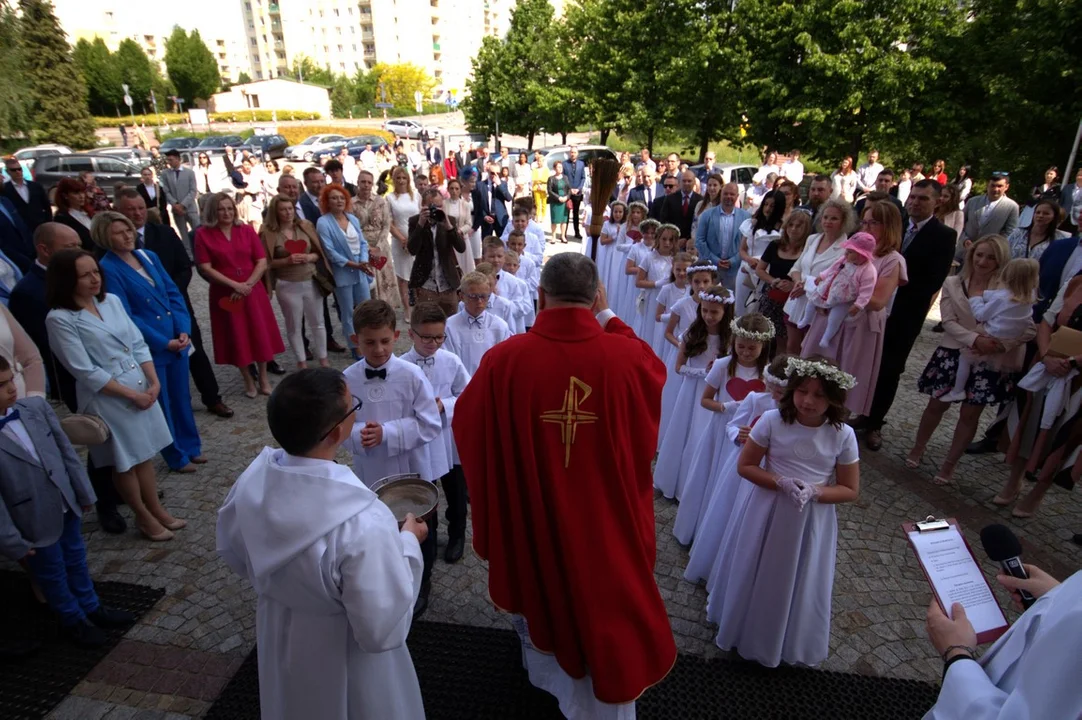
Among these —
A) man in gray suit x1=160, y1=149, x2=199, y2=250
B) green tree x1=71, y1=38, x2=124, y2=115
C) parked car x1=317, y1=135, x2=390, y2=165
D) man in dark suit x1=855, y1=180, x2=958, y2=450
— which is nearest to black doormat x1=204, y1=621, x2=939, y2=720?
man in dark suit x1=855, y1=180, x2=958, y2=450

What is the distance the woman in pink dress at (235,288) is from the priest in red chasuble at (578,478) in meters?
5.11

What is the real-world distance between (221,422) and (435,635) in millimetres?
4192

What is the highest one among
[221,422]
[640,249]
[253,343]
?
[640,249]

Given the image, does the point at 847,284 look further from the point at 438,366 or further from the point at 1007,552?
the point at 1007,552

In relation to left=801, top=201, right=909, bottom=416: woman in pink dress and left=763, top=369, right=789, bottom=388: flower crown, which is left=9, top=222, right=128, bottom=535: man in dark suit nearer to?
left=763, top=369, right=789, bottom=388: flower crown

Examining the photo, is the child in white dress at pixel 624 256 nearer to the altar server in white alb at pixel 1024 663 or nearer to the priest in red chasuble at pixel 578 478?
the priest in red chasuble at pixel 578 478

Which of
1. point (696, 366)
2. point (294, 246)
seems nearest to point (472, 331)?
point (696, 366)

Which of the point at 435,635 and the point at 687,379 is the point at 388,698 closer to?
the point at 435,635

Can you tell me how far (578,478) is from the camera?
8.33ft

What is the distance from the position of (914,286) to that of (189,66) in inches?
3392

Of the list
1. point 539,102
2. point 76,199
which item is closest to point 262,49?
point 539,102

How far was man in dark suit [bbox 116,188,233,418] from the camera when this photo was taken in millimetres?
6152

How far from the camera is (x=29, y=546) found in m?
3.15

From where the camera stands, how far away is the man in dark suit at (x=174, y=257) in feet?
20.2
